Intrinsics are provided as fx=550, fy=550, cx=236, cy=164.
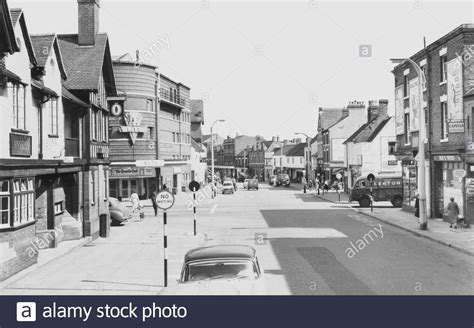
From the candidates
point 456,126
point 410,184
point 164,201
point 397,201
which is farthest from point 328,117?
point 164,201

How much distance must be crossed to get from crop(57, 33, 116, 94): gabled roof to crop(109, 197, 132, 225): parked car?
24.2 feet

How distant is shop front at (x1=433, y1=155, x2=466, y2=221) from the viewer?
83.7 ft

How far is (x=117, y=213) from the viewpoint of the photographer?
29219mm

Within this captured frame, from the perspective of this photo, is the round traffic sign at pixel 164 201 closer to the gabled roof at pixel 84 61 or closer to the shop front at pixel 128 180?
the gabled roof at pixel 84 61

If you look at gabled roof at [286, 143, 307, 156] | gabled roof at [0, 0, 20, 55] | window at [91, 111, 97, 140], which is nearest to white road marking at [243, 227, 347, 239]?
window at [91, 111, 97, 140]

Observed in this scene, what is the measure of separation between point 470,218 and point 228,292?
18.9 metres

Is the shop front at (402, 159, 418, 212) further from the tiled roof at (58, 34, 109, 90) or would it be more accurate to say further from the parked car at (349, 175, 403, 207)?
the tiled roof at (58, 34, 109, 90)

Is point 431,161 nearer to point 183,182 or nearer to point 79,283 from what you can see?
point 79,283

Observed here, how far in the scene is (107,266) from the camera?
Answer: 16953 millimetres

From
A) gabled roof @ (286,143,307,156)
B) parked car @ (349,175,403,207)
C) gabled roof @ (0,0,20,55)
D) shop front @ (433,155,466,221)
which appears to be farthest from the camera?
gabled roof @ (286,143,307,156)

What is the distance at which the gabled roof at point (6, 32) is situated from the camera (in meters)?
13.7

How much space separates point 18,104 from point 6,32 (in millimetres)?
2528

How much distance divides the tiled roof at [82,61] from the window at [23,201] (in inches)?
288

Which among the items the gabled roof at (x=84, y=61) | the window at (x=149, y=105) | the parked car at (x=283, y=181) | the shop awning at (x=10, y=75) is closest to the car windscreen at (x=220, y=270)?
the shop awning at (x=10, y=75)
